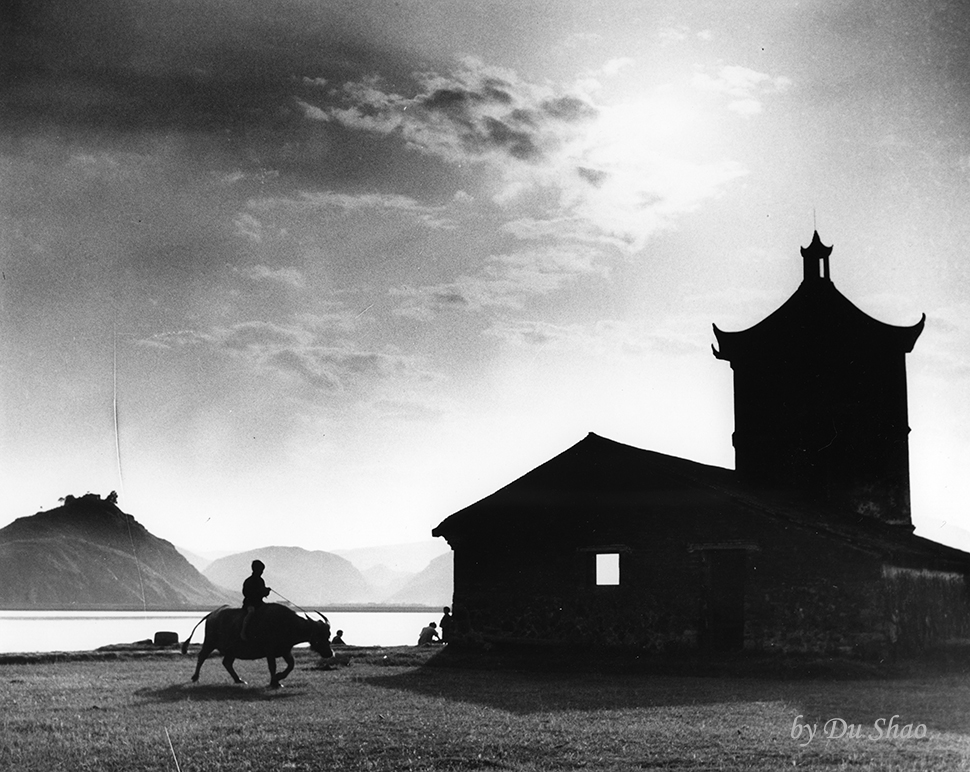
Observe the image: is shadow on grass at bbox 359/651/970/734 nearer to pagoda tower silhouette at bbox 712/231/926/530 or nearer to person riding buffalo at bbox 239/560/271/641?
person riding buffalo at bbox 239/560/271/641

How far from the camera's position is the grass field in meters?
12.1

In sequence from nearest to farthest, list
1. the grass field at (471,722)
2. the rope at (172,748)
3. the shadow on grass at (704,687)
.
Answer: the rope at (172,748)
the grass field at (471,722)
the shadow on grass at (704,687)

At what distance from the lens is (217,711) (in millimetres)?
16016

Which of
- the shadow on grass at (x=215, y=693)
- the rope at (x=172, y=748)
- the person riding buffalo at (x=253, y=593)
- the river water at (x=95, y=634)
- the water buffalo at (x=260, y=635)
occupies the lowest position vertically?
the river water at (x=95, y=634)

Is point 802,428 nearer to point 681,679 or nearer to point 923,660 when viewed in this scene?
point 923,660

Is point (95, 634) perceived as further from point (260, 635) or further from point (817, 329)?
point (260, 635)

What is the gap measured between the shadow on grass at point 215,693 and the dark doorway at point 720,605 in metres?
9.74

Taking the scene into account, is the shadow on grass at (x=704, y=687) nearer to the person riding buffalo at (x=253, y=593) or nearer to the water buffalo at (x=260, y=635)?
the water buffalo at (x=260, y=635)

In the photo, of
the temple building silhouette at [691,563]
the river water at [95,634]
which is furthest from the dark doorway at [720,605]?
the river water at [95,634]

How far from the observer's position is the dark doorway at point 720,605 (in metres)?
25.6

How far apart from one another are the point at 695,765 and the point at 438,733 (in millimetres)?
3386

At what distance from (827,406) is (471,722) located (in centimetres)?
2336

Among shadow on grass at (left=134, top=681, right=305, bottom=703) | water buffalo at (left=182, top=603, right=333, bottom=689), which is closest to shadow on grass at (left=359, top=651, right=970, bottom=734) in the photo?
water buffalo at (left=182, top=603, right=333, bottom=689)

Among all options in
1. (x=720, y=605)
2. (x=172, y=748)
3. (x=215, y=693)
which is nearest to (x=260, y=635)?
(x=215, y=693)
